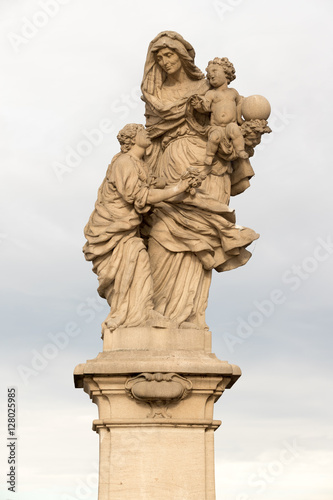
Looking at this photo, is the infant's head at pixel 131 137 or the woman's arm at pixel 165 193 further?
the infant's head at pixel 131 137

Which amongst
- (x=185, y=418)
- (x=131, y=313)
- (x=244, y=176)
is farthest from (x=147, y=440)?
(x=244, y=176)

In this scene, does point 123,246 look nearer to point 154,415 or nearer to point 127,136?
point 127,136

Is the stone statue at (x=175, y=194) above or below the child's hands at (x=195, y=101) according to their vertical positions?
below

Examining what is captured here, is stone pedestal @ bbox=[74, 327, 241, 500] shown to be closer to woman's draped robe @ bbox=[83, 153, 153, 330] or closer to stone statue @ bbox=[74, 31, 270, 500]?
stone statue @ bbox=[74, 31, 270, 500]

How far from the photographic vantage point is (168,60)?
51.8ft

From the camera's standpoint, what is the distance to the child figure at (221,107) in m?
15.4

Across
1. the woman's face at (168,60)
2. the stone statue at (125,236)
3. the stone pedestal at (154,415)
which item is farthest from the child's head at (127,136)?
the stone pedestal at (154,415)

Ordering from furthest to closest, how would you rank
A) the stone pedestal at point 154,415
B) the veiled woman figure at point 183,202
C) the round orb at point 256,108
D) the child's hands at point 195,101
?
the child's hands at point 195,101 < the round orb at point 256,108 < the veiled woman figure at point 183,202 < the stone pedestal at point 154,415

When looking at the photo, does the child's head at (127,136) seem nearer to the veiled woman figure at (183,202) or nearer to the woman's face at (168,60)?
the veiled woman figure at (183,202)

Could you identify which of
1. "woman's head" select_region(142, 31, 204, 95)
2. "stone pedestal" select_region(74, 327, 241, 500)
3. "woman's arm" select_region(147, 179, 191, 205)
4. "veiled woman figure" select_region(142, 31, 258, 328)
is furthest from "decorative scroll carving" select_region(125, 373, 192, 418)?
"woman's head" select_region(142, 31, 204, 95)

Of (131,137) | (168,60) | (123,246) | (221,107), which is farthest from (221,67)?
(123,246)

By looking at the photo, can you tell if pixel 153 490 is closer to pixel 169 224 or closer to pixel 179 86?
pixel 169 224

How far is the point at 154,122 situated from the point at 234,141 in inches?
48.8

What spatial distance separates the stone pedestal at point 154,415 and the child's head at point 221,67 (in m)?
3.41
